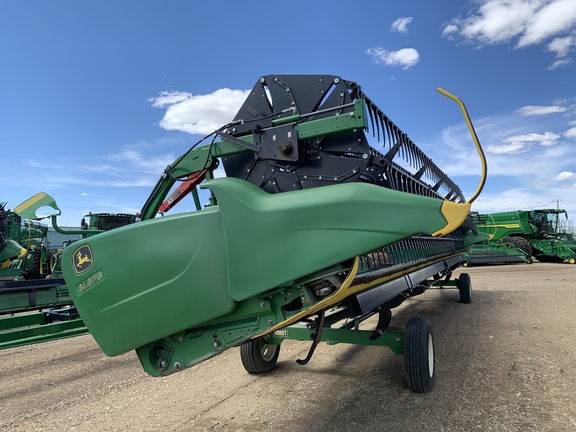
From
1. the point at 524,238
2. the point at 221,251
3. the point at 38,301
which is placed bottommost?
the point at 524,238

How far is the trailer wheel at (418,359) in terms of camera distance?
3613 mm

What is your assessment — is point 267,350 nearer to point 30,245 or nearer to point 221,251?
point 221,251

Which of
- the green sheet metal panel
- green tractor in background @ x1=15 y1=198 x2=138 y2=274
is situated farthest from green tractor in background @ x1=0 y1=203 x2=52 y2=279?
the green sheet metal panel

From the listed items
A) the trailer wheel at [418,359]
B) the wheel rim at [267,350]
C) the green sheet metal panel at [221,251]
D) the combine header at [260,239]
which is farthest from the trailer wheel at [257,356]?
the green sheet metal panel at [221,251]

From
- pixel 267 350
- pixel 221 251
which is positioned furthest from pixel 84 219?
pixel 221 251

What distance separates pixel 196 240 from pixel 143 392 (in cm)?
270

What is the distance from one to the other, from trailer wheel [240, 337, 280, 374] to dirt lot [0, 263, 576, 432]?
98mm

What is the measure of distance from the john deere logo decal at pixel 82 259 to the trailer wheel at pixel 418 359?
9.03 ft

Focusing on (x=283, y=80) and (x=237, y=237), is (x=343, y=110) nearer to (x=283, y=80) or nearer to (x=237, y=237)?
(x=283, y=80)

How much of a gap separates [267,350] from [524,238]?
22.6 m

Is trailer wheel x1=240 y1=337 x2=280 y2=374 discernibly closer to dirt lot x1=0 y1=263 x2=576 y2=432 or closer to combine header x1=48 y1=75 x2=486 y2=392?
dirt lot x1=0 y1=263 x2=576 y2=432

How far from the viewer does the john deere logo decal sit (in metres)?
2.34

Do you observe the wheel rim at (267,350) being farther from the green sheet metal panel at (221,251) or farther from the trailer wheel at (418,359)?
the green sheet metal panel at (221,251)

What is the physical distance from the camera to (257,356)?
170 inches
